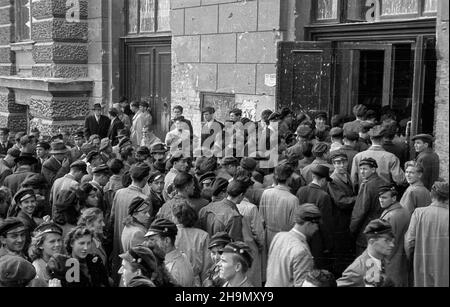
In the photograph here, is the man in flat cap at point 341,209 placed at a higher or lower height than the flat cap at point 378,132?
lower

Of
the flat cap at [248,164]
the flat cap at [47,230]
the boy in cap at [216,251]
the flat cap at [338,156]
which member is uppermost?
the flat cap at [338,156]

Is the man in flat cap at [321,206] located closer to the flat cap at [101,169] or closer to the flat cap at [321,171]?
the flat cap at [321,171]

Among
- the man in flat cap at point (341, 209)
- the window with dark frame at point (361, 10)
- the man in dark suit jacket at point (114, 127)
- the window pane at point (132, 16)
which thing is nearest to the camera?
the man in flat cap at point (341, 209)

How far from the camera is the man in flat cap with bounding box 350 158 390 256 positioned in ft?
19.6

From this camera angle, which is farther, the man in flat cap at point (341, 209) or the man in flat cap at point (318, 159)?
the man in flat cap at point (318, 159)

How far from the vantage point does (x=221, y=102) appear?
37.1ft

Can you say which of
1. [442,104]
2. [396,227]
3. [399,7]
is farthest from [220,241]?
[399,7]

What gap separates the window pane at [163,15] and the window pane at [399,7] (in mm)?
5148

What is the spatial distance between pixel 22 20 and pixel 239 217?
12157mm

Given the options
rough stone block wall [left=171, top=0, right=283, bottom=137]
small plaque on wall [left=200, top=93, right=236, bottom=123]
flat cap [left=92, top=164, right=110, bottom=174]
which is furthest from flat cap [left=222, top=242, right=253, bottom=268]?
small plaque on wall [left=200, top=93, right=236, bottom=123]

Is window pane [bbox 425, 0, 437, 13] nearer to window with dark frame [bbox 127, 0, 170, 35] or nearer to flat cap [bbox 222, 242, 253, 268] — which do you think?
flat cap [bbox 222, 242, 253, 268]

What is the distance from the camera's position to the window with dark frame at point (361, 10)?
339 inches

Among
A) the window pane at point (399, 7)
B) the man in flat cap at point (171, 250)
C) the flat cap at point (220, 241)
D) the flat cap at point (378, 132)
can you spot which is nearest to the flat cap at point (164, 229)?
the man in flat cap at point (171, 250)

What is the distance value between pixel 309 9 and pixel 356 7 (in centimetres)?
84
